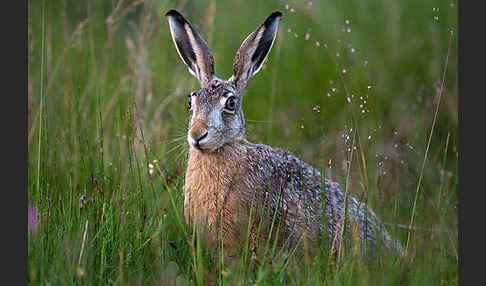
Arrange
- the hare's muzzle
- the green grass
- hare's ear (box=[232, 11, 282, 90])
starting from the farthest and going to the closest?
hare's ear (box=[232, 11, 282, 90]), the hare's muzzle, the green grass

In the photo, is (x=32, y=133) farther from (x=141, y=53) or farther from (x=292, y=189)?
(x=292, y=189)

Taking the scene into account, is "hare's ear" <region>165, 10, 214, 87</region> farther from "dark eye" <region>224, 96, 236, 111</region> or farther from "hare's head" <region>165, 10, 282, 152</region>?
"dark eye" <region>224, 96, 236, 111</region>

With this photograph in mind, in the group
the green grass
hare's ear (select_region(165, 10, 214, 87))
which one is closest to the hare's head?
hare's ear (select_region(165, 10, 214, 87))

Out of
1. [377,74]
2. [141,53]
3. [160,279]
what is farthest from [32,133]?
[377,74]

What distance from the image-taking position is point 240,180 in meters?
4.70

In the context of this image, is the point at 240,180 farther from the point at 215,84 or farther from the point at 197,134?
the point at 215,84

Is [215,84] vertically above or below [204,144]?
above

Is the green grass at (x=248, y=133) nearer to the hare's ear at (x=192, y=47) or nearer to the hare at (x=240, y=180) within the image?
the hare at (x=240, y=180)

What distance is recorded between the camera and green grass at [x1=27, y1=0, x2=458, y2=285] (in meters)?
3.91

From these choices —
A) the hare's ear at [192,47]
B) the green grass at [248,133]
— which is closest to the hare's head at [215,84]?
the hare's ear at [192,47]

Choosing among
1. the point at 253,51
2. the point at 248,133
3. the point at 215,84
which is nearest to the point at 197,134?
the point at 215,84

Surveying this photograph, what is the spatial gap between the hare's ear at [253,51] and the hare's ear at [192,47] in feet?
0.73

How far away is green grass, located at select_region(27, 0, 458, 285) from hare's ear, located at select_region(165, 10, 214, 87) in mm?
458

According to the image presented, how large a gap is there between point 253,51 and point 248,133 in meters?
0.67
